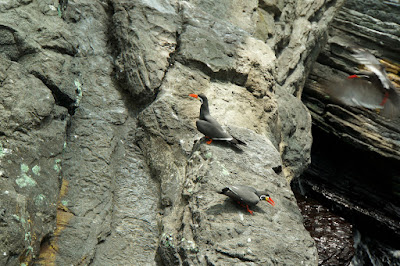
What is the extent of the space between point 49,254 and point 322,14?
27.7 ft

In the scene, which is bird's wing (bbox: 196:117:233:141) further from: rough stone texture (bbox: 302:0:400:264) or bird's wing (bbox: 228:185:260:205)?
rough stone texture (bbox: 302:0:400:264)

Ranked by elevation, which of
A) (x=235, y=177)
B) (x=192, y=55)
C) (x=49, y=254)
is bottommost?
(x=49, y=254)

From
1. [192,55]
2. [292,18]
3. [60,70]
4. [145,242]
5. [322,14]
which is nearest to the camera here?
[145,242]

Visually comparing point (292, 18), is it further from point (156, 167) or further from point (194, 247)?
point (194, 247)

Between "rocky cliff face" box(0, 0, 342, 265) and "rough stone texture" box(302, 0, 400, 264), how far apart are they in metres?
3.58

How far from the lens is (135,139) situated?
5.73 meters

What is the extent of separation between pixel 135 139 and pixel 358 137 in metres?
6.67

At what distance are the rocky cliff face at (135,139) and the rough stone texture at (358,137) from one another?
3577 millimetres

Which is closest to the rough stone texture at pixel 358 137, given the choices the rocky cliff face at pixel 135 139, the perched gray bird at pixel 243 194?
the rocky cliff face at pixel 135 139

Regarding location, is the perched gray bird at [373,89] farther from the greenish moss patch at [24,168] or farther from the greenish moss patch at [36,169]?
the greenish moss patch at [24,168]

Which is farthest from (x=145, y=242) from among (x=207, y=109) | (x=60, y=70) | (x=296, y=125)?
(x=296, y=125)

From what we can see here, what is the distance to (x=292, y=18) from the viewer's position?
9.14 metres

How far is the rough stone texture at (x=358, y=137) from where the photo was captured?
10141 millimetres

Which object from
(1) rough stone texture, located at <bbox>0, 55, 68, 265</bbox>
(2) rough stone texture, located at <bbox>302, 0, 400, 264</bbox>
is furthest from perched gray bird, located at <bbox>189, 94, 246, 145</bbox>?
(2) rough stone texture, located at <bbox>302, 0, 400, 264</bbox>
